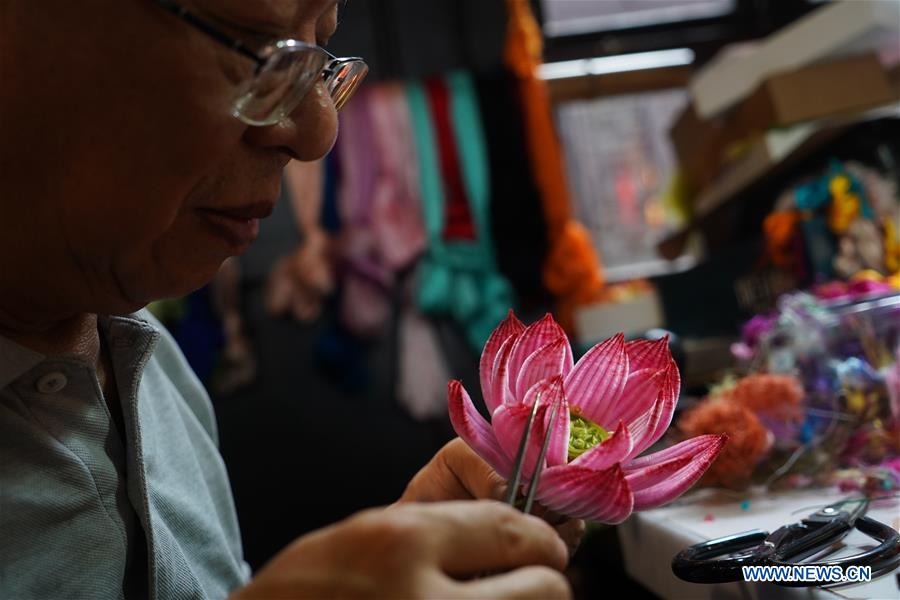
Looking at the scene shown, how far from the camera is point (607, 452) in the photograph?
1.69 ft

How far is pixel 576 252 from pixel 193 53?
2.11m

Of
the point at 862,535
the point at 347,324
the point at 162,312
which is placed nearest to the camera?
the point at 862,535

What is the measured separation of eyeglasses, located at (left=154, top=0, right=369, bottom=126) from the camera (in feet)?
1.80

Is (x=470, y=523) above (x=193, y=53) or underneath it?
underneath

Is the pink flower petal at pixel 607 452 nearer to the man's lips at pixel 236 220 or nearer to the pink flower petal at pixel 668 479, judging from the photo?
the pink flower petal at pixel 668 479

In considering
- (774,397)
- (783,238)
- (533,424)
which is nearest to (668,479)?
(533,424)

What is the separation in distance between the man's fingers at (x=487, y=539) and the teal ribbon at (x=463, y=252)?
2123 mm

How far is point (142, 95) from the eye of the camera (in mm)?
542

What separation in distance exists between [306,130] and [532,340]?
27 centimetres

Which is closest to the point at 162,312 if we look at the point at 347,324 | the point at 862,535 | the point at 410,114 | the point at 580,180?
the point at 347,324

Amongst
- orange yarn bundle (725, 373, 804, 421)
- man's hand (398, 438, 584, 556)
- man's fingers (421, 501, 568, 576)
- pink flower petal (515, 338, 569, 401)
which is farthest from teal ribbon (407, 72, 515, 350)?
man's fingers (421, 501, 568, 576)

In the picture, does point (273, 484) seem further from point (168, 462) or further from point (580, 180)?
point (168, 462)

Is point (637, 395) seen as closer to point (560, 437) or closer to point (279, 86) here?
point (560, 437)

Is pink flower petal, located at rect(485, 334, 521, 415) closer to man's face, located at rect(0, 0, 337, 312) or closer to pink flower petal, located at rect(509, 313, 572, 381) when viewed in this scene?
pink flower petal, located at rect(509, 313, 572, 381)
